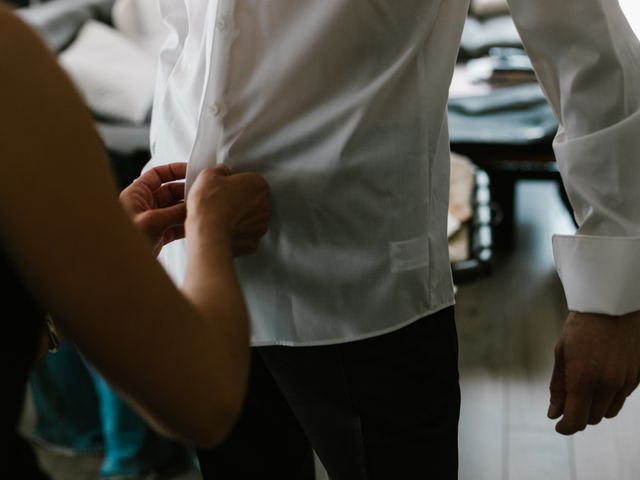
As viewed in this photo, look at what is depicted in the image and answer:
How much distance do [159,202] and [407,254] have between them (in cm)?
30

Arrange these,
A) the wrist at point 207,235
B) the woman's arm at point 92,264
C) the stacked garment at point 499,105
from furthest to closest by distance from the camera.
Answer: the stacked garment at point 499,105, the wrist at point 207,235, the woman's arm at point 92,264

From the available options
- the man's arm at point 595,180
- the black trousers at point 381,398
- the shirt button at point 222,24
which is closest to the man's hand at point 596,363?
the man's arm at point 595,180

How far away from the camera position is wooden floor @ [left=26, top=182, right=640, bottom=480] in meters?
2.12

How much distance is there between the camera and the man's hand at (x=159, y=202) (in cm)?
93

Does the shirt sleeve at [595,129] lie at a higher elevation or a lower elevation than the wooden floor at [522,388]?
higher

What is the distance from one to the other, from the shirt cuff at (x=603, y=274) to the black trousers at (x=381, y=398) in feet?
0.50

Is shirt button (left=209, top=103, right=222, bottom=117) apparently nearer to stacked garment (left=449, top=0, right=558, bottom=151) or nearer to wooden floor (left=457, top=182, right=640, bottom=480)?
wooden floor (left=457, top=182, right=640, bottom=480)

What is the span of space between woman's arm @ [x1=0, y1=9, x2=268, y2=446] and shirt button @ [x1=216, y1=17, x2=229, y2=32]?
34 cm

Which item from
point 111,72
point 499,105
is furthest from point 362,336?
point 111,72

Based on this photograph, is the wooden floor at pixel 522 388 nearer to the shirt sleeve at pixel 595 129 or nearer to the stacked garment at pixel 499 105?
the stacked garment at pixel 499 105

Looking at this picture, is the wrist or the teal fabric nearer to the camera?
the wrist

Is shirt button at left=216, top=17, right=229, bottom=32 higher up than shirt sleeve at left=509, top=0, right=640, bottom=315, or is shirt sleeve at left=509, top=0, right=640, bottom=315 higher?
shirt button at left=216, top=17, right=229, bottom=32

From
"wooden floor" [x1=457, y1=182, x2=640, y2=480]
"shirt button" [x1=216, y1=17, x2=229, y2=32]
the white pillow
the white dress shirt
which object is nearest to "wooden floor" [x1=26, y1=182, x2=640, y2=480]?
"wooden floor" [x1=457, y1=182, x2=640, y2=480]

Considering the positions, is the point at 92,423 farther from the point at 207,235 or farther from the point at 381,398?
the point at 207,235
